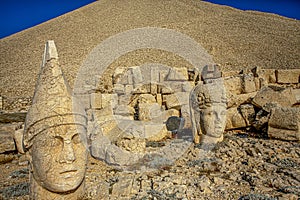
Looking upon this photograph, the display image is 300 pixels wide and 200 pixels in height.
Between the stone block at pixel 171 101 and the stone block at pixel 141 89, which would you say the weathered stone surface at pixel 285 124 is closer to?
the stone block at pixel 171 101

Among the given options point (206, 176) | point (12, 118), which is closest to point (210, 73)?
point (206, 176)

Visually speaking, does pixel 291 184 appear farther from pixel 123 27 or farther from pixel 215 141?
pixel 123 27

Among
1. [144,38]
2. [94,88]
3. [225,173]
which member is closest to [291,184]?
[225,173]

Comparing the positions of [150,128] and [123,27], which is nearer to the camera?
[150,128]

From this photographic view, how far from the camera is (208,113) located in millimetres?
5992

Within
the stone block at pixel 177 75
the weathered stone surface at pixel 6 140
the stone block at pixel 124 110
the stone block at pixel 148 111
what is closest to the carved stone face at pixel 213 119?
the stone block at pixel 148 111

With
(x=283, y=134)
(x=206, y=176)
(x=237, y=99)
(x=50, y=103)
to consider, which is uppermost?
(x=50, y=103)

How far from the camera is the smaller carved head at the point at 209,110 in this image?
5.98 meters

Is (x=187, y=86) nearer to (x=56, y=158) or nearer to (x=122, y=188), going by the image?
(x=122, y=188)

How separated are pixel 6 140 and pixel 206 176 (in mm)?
4656

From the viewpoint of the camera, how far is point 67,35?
27016mm

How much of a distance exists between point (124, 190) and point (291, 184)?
248 centimetres

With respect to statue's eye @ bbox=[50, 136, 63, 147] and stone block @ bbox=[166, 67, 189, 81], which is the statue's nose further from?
stone block @ bbox=[166, 67, 189, 81]

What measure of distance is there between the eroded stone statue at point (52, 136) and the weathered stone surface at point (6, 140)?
140 inches
